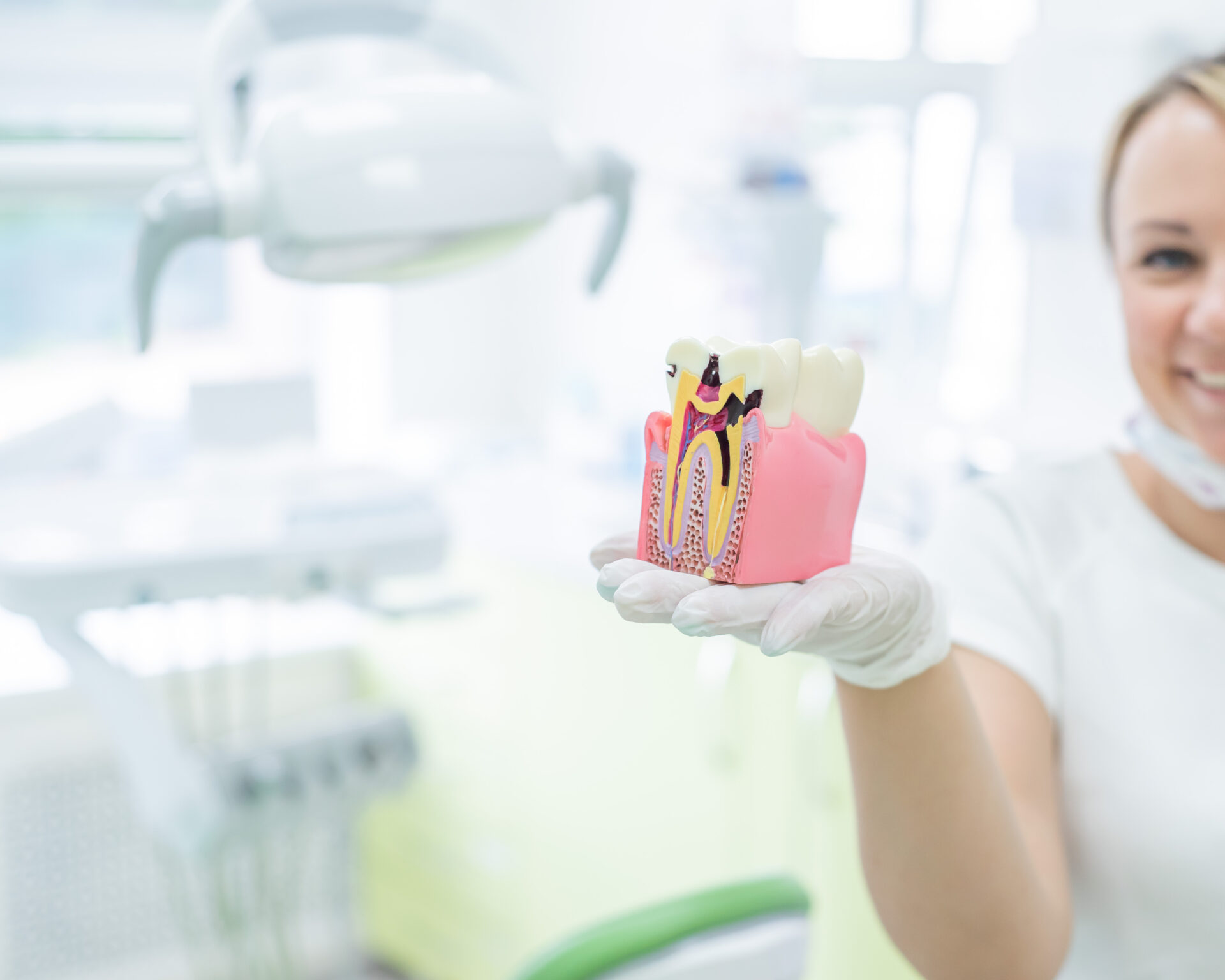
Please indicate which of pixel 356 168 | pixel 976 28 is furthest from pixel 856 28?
pixel 356 168

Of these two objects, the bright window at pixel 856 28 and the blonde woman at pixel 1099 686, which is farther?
the bright window at pixel 856 28

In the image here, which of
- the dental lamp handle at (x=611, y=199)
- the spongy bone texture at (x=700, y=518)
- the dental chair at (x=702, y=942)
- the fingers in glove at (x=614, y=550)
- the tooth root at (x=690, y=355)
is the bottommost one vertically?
the dental chair at (x=702, y=942)

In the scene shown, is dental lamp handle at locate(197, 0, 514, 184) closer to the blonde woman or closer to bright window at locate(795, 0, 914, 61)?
the blonde woman

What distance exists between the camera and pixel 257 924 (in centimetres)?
229

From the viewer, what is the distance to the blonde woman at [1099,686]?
31.7 inches

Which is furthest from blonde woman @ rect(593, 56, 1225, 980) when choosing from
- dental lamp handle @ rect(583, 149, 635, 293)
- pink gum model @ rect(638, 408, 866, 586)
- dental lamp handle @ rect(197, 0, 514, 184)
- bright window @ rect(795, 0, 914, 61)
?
bright window @ rect(795, 0, 914, 61)

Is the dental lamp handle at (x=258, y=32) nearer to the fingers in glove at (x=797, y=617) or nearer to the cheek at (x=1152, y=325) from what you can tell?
the fingers in glove at (x=797, y=617)

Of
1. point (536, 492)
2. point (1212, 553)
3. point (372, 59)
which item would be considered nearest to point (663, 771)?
point (536, 492)

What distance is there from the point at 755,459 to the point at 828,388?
5 cm

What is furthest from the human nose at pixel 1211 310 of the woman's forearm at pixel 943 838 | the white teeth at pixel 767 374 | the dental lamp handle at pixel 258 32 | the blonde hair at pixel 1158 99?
the dental lamp handle at pixel 258 32

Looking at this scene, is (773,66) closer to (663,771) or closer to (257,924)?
(663,771)

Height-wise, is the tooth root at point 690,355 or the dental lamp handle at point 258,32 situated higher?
the dental lamp handle at point 258,32

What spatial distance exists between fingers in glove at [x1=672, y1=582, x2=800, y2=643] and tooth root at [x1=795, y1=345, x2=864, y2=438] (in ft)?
0.30

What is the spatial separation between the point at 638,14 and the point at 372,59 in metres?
0.56
